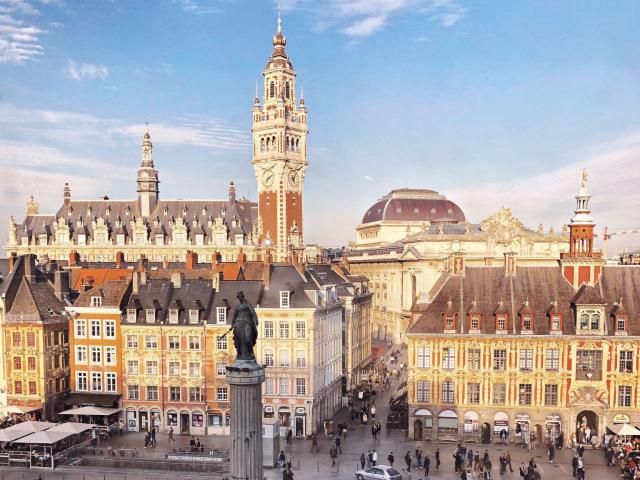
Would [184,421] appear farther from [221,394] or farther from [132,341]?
[132,341]

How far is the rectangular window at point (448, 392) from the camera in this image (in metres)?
50.2

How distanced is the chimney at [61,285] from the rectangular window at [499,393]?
120ft

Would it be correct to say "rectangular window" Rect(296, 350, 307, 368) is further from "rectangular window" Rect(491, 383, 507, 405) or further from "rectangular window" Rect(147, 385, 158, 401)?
"rectangular window" Rect(491, 383, 507, 405)

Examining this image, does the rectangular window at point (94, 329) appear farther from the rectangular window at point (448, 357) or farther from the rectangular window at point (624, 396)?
the rectangular window at point (624, 396)

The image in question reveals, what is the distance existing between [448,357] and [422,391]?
3.22 m

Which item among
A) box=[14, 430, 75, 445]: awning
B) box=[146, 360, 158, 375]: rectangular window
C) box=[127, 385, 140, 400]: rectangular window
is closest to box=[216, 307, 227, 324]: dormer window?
box=[146, 360, 158, 375]: rectangular window

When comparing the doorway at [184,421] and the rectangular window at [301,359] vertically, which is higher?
the rectangular window at [301,359]

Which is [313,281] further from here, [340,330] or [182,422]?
[182,422]

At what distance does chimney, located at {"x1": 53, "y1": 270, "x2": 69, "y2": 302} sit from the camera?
57844mm

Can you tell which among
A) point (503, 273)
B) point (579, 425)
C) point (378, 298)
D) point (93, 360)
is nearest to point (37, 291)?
point (93, 360)

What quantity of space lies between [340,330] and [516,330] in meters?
17.8

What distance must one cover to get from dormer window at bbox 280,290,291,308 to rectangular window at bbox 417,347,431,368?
10.7 metres

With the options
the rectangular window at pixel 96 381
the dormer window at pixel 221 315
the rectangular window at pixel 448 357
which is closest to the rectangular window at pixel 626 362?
the rectangular window at pixel 448 357

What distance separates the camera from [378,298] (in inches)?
5113
